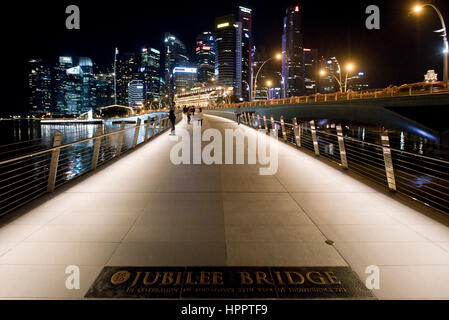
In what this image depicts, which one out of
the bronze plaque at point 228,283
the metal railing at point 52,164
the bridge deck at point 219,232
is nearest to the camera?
the bronze plaque at point 228,283

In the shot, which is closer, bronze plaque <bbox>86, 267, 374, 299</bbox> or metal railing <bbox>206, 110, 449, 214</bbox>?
bronze plaque <bbox>86, 267, 374, 299</bbox>

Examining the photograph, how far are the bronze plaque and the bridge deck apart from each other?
151 millimetres

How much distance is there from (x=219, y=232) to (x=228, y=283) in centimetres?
140

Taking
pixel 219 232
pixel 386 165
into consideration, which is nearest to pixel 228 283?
pixel 219 232

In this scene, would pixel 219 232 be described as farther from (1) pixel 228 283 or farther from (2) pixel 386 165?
(2) pixel 386 165

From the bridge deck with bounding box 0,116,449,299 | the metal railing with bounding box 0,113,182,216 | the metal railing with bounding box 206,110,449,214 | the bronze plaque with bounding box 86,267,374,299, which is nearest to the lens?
the bronze plaque with bounding box 86,267,374,299

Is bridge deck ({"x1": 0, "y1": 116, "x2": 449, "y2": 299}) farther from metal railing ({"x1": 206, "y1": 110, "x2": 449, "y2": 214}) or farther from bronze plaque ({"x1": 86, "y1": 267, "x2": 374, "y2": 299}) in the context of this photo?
metal railing ({"x1": 206, "y1": 110, "x2": 449, "y2": 214})

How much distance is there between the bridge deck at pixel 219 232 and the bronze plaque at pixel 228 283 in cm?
15

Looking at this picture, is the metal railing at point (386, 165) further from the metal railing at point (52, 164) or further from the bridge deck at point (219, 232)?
the metal railing at point (52, 164)

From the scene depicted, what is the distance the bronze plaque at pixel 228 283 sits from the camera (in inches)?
A: 125

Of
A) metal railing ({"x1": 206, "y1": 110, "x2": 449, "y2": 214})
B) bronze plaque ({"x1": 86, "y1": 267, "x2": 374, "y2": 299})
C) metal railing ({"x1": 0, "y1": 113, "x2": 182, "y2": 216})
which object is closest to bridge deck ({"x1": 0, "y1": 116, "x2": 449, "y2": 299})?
bronze plaque ({"x1": 86, "y1": 267, "x2": 374, "y2": 299})

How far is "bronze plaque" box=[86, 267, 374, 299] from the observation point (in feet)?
10.4

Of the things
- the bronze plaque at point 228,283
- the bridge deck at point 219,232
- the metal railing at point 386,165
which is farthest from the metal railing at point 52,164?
the metal railing at point 386,165
